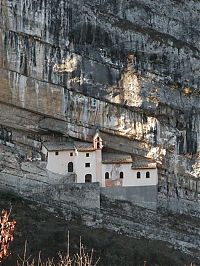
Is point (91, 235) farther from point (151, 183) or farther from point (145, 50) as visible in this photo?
point (145, 50)

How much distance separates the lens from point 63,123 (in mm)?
35281

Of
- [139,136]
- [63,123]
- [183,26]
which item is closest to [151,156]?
[139,136]

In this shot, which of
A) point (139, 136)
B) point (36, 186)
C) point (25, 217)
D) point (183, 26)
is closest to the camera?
point (25, 217)

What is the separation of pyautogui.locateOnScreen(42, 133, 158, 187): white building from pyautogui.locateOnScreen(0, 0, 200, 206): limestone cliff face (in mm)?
908

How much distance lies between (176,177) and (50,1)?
1342 centimetres

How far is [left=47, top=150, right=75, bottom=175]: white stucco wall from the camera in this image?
114 feet

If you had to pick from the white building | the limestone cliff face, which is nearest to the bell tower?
the white building

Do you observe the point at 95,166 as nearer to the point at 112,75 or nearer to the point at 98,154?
the point at 98,154

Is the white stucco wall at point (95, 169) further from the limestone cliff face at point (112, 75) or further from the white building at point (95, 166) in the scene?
the limestone cliff face at point (112, 75)

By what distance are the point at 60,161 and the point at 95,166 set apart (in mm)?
2140

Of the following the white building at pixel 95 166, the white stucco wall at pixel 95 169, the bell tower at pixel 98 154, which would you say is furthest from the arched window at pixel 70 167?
the bell tower at pixel 98 154

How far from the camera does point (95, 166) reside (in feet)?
116

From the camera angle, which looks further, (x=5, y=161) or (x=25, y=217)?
(x=5, y=161)

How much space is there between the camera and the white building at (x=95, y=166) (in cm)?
3506
